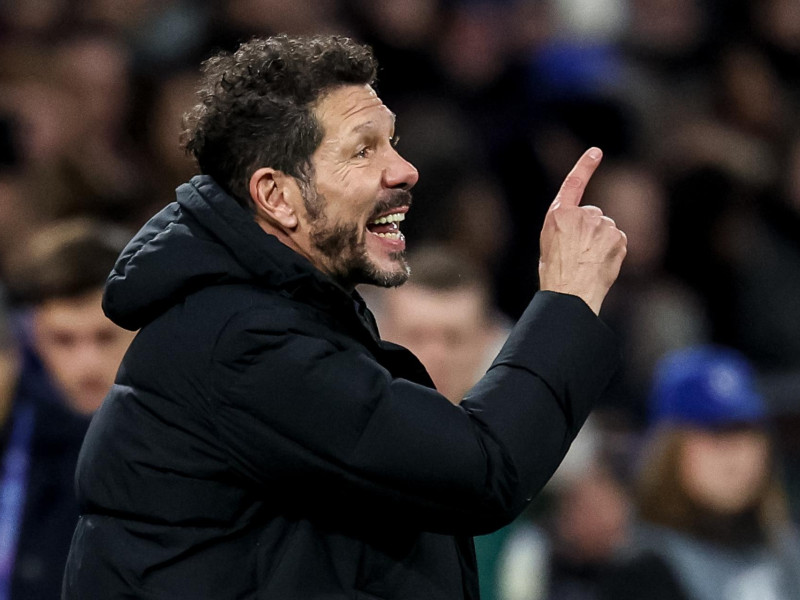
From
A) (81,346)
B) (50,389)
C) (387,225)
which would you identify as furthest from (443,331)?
(387,225)

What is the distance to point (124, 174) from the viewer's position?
5.96 metres

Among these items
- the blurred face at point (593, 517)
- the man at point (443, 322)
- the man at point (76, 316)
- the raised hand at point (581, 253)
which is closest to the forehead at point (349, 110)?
the raised hand at point (581, 253)

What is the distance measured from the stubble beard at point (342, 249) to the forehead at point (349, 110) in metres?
0.11

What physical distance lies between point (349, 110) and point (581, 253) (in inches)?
17.6

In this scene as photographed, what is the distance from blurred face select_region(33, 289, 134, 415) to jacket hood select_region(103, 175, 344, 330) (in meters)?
1.73

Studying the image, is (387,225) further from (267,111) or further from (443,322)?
(443,322)

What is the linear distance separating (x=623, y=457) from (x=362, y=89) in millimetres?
3281

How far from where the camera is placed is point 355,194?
251cm

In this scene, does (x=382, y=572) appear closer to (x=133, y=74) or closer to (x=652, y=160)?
(x=133, y=74)

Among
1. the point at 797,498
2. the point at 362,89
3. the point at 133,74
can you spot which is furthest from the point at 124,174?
the point at 362,89

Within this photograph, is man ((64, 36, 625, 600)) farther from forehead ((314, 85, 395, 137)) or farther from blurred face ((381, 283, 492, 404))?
blurred face ((381, 283, 492, 404))

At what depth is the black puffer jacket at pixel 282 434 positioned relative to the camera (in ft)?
7.34

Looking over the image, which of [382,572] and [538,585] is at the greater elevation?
[382,572]

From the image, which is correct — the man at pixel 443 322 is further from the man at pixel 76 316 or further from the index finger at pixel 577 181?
the index finger at pixel 577 181
